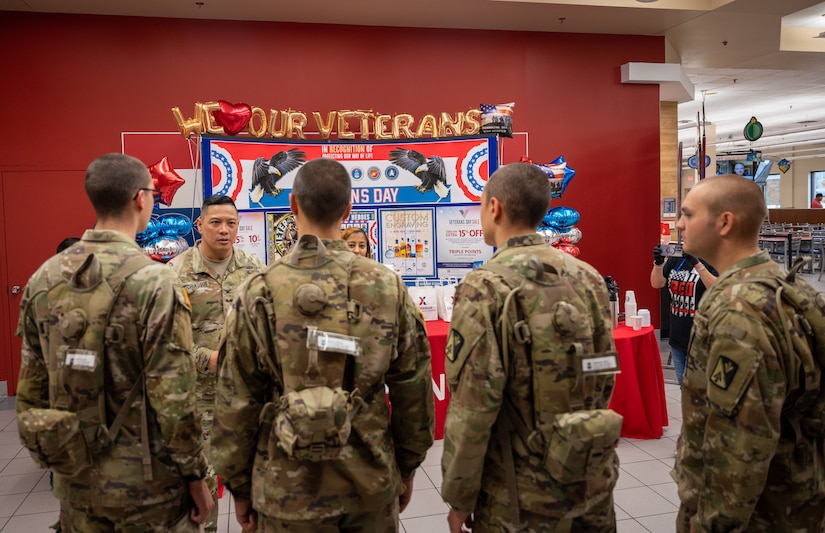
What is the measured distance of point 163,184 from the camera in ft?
16.7

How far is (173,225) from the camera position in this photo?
5094 millimetres

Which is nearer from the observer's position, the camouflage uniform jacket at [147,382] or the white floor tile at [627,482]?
the camouflage uniform jacket at [147,382]

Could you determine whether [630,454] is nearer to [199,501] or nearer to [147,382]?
[199,501]

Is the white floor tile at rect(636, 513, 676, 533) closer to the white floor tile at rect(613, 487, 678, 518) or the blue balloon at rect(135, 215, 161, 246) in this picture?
the white floor tile at rect(613, 487, 678, 518)

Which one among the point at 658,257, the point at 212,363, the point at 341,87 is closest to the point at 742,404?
the point at 212,363

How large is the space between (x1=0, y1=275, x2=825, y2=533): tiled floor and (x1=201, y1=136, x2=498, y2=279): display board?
179cm

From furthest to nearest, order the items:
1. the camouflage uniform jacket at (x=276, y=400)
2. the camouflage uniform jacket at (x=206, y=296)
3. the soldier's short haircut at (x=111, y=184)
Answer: the camouflage uniform jacket at (x=206, y=296), the soldier's short haircut at (x=111, y=184), the camouflage uniform jacket at (x=276, y=400)

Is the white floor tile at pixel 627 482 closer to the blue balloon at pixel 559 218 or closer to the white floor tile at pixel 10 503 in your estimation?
the blue balloon at pixel 559 218

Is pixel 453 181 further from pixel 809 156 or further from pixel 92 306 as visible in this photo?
pixel 809 156

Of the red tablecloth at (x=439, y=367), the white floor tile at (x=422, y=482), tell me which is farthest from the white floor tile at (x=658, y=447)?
the white floor tile at (x=422, y=482)

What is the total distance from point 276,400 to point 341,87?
5256 mm

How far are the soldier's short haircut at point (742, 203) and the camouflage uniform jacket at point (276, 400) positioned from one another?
3.44 ft

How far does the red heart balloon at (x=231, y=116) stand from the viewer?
508cm

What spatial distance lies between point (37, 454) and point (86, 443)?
0.43 feet
